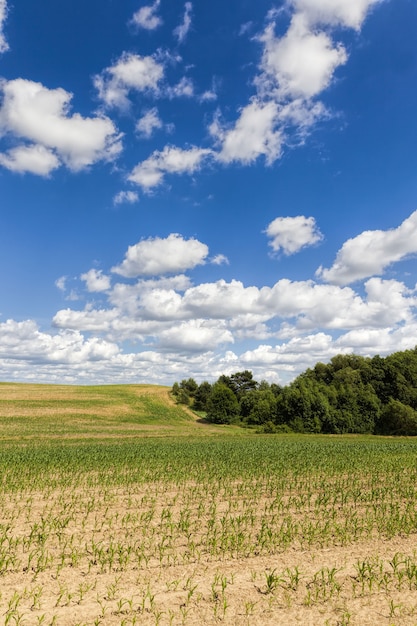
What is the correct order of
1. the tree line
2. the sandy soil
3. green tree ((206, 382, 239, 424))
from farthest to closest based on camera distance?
green tree ((206, 382, 239, 424)) → the tree line → the sandy soil

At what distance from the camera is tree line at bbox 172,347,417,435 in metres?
78.1

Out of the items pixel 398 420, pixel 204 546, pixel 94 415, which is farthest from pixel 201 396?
pixel 204 546

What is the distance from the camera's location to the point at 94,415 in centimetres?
7819

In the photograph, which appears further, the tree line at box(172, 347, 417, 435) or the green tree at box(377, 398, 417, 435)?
the tree line at box(172, 347, 417, 435)

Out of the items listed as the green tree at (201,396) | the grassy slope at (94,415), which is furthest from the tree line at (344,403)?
the grassy slope at (94,415)

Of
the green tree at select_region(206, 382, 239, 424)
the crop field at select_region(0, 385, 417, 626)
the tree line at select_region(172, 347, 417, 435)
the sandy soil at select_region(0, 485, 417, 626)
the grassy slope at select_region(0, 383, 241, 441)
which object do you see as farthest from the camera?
the green tree at select_region(206, 382, 239, 424)

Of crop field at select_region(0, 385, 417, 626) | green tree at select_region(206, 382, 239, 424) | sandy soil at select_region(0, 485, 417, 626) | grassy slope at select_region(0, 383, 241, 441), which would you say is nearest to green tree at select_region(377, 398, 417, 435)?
grassy slope at select_region(0, 383, 241, 441)

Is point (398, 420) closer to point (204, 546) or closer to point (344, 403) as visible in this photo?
point (344, 403)

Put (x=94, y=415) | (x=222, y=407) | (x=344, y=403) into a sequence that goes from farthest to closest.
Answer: (x=222, y=407) < (x=344, y=403) < (x=94, y=415)

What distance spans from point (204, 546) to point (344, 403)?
78321 millimetres

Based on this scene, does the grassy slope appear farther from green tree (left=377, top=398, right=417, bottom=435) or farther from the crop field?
the crop field

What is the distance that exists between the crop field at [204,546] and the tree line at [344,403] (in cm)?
5797

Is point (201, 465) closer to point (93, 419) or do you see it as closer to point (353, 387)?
point (93, 419)

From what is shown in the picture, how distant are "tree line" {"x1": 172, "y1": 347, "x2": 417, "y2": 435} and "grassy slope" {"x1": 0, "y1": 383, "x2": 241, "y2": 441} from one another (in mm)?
9269
